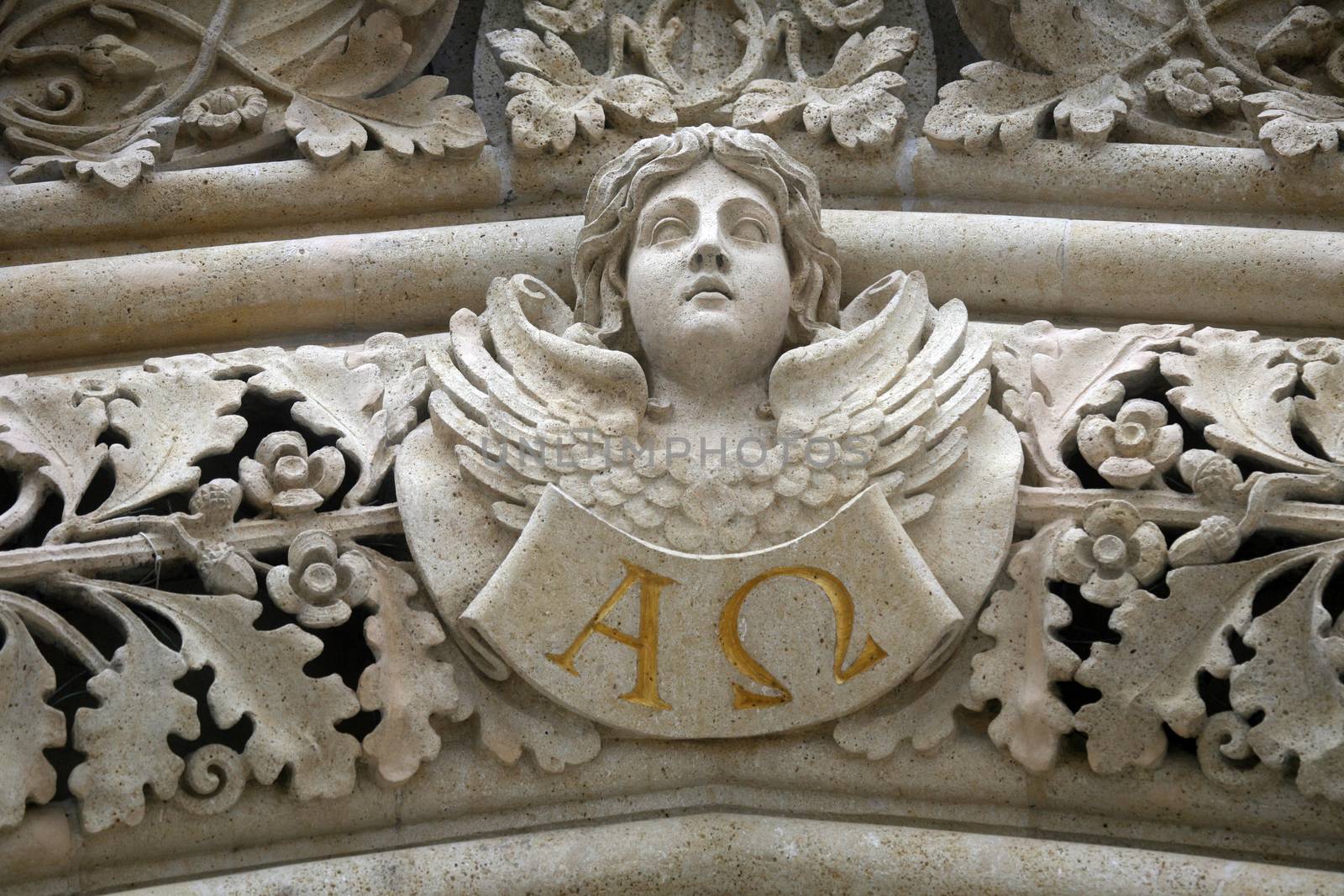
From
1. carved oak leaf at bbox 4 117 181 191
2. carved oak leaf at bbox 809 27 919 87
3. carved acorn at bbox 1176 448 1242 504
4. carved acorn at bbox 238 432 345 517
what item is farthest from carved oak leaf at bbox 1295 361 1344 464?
carved oak leaf at bbox 4 117 181 191

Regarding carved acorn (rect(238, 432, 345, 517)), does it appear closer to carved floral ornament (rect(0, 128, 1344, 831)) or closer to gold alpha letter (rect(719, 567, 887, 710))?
carved floral ornament (rect(0, 128, 1344, 831))

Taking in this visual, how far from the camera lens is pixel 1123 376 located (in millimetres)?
3523

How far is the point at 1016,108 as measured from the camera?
13.4 ft

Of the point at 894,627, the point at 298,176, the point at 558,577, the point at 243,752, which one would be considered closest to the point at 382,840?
the point at 243,752

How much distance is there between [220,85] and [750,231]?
124cm

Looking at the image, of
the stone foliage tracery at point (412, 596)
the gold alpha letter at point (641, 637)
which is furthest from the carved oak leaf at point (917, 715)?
the gold alpha letter at point (641, 637)

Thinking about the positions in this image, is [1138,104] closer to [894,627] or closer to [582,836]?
[894,627]

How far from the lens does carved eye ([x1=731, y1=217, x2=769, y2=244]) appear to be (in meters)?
3.53

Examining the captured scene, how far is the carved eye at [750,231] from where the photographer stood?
11.6ft

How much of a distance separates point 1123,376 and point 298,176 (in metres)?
1.56

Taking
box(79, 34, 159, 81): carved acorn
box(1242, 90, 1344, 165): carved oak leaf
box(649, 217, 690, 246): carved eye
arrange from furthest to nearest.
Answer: box(79, 34, 159, 81): carved acorn < box(1242, 90, 1344, 165): carved oak leaf < box(649, 217, 690, 246): carved eye

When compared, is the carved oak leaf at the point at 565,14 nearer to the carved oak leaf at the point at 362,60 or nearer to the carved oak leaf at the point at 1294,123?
the carved oak leaf at the point at 362,60

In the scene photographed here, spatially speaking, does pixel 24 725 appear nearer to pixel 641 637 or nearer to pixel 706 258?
pixel 641 637

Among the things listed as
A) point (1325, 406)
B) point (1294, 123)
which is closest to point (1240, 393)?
point (1325, 406)
